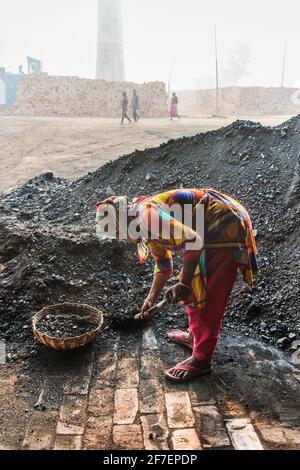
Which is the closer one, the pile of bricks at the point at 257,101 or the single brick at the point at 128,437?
the single brick at the point at 128,437

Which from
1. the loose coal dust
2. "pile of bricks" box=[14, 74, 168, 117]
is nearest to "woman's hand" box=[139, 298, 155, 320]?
the loose coal dust

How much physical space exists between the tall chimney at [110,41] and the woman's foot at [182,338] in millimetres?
30892

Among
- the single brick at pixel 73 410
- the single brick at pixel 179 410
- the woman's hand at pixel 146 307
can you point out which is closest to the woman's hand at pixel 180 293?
the woman's hand at pixel 146 307

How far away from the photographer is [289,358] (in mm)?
3268

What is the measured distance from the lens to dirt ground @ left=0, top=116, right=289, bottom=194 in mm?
9719

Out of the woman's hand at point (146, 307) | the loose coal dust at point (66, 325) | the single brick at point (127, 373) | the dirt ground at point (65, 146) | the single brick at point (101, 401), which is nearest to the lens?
the single brick at point (101, 401)

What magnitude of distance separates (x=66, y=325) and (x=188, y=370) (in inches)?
43.7

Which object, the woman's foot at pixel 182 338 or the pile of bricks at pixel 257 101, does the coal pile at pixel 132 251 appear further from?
the pile of bricks at pixel 257 101

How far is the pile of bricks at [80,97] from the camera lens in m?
23.5

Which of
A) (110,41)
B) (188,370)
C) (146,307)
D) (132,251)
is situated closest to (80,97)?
(110,41)

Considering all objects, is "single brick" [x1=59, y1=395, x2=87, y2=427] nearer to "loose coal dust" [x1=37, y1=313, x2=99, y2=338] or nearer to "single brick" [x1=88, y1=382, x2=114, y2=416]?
"single brick" [x1=88, y1=382, x2=114, y2=416]

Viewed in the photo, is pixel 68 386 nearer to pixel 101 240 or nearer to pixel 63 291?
pixel 63 291

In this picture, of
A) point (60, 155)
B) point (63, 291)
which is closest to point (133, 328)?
point (63, 291)

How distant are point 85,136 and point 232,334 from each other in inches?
445
